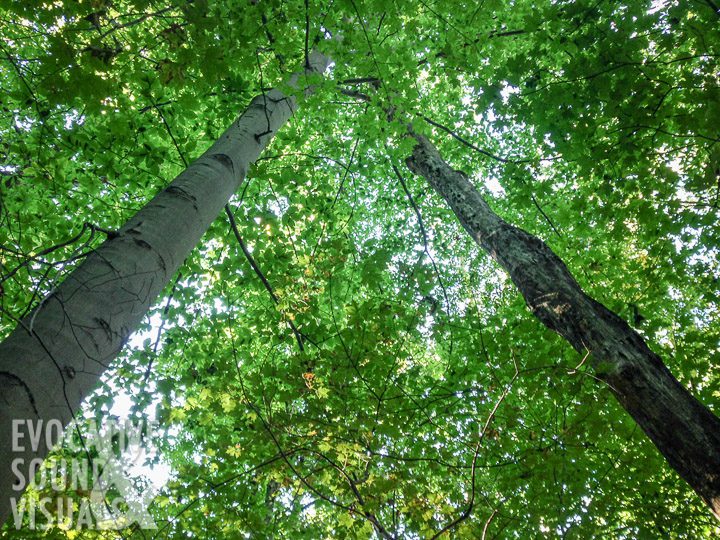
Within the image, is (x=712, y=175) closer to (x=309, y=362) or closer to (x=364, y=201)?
(x=309, y=362)

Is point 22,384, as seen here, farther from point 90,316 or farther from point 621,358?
point 621,358

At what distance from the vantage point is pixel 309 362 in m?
2.79

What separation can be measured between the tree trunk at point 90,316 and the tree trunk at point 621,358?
222 centimetres

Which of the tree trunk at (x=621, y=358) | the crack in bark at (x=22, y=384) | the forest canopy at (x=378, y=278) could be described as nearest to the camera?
the crack in bark at (x=22, y=384)

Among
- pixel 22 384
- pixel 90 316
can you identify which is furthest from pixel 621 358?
pixel 22 384

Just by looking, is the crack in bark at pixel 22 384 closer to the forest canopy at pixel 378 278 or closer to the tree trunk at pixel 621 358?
the forest canopy at pixel 378 278

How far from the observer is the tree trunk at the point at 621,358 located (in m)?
2.05

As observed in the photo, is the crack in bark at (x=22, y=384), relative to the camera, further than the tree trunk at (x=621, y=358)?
No

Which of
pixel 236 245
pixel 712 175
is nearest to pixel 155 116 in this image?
pixel 236 245

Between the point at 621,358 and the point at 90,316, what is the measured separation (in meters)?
2.79

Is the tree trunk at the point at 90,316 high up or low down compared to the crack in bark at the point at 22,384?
up

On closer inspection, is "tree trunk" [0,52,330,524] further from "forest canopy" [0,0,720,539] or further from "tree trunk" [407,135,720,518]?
"tree trunk" [407,135,720,518]

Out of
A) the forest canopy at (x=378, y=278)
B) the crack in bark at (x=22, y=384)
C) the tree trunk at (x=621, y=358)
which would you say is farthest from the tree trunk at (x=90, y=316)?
the tree trunk at (x=621, y=358)

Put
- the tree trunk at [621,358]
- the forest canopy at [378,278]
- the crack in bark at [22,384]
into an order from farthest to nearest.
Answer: the forest canopy at [378,278]
the tree trunk at [621,358]
the crack in bark at [22,384]
